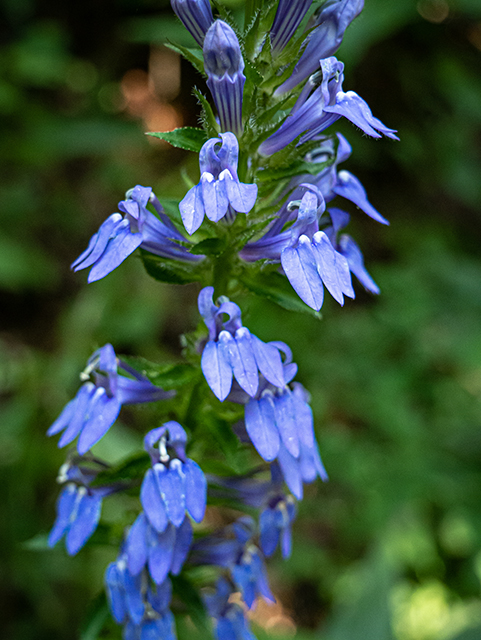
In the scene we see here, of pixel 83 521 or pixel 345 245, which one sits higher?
pixel 345 245

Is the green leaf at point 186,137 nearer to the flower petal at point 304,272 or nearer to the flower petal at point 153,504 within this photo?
the flower petal at point 304,272

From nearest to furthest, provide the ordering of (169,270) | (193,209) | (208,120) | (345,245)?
1. (193,209)
2. (208,120)
3. (169,270)
4. (345,245)

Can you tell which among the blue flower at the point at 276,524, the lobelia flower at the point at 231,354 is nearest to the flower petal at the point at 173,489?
the lobelia flower at the point at 231,354

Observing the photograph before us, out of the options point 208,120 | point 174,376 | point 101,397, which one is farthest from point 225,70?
point 101,397

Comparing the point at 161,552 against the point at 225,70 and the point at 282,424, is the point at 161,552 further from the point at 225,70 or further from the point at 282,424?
the point at 225,70

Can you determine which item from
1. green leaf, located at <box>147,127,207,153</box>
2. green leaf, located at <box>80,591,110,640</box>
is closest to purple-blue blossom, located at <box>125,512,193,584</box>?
green leaf, located at <box>80,591,110,640</box>

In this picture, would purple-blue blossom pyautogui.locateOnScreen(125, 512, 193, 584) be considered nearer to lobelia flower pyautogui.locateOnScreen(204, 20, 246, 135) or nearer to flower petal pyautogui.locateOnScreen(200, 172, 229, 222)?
flower petal pyautogui.locateOnScreen(200, 172, 229, 222)
